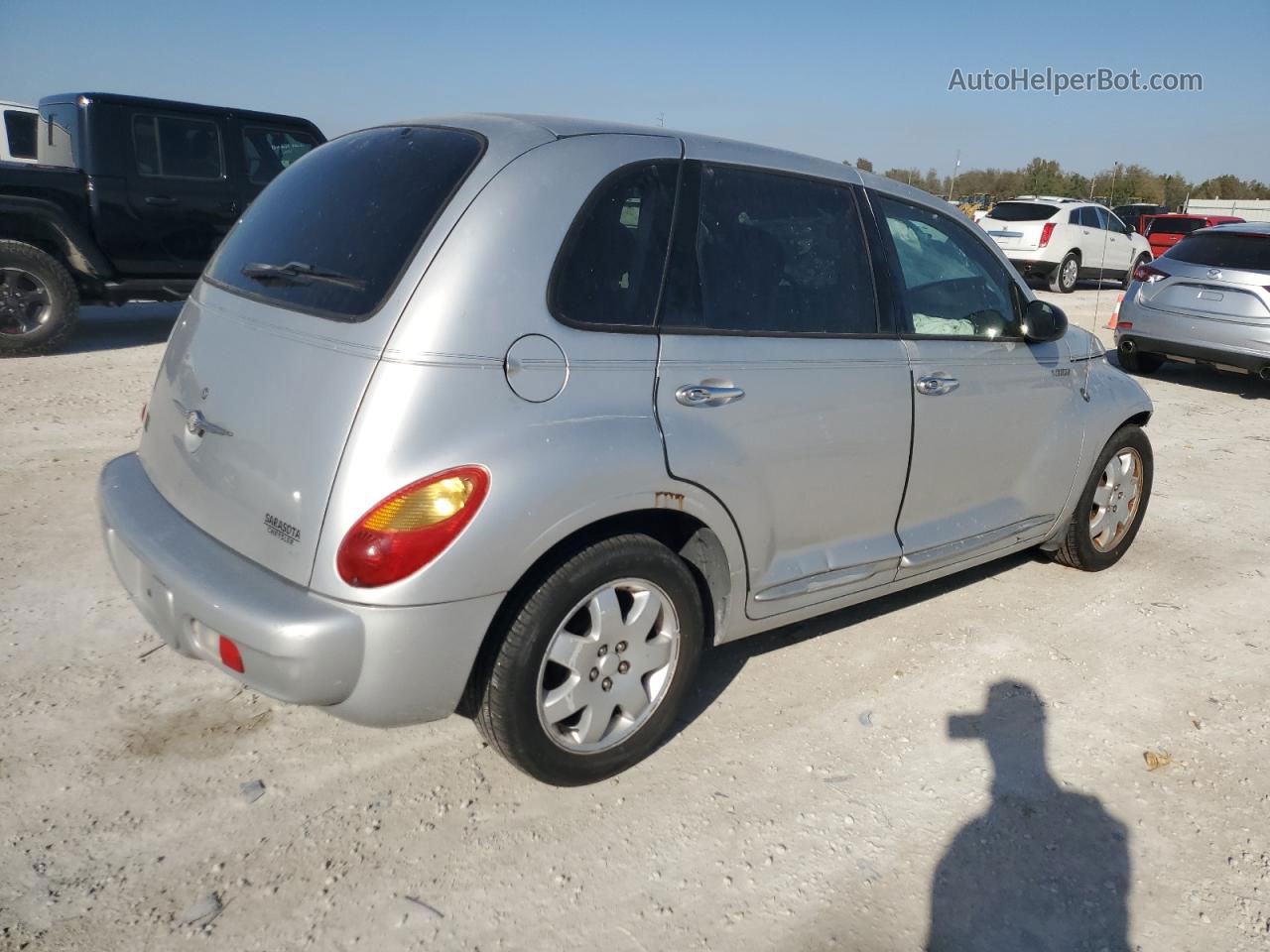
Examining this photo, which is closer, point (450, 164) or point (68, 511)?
point (450, 164)

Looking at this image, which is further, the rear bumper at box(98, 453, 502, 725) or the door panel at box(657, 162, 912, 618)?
the door panel at box(657, 162, 912, 618)

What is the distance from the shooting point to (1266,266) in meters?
8.79

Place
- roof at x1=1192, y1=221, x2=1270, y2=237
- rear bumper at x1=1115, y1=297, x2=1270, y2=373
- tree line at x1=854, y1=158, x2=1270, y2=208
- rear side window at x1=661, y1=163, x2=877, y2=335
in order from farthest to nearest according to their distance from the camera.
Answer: tree line at x1=854, y1=158, x2=1270, y2=208 → roof at x1=1192, y1=221, x2=1270, y2=237 → rear bumper at x1=1115, y1=297, x2=1270, y2=373 → rear side window at x1=661, y1=163, x2=877, y2=335

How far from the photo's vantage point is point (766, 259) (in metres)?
3.18

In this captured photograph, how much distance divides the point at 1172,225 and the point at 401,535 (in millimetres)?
24262

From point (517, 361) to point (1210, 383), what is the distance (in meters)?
10.0

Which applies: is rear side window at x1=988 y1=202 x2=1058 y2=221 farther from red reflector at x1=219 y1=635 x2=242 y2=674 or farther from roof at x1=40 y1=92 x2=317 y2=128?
red reflector at x1=219 y1=635 x2=242 y2=674

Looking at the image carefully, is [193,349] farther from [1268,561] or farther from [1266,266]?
[1266,266]

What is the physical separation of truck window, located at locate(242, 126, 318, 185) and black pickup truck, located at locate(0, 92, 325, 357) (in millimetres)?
11

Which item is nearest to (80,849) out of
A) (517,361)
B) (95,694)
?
(95,694)

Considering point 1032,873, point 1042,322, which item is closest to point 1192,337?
point 1042,322

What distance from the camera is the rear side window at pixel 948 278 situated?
3.62m

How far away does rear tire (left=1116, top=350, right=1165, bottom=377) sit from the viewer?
1038 cm

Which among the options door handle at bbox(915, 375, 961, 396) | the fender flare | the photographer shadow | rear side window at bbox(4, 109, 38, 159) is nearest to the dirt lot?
the photographer shadow
